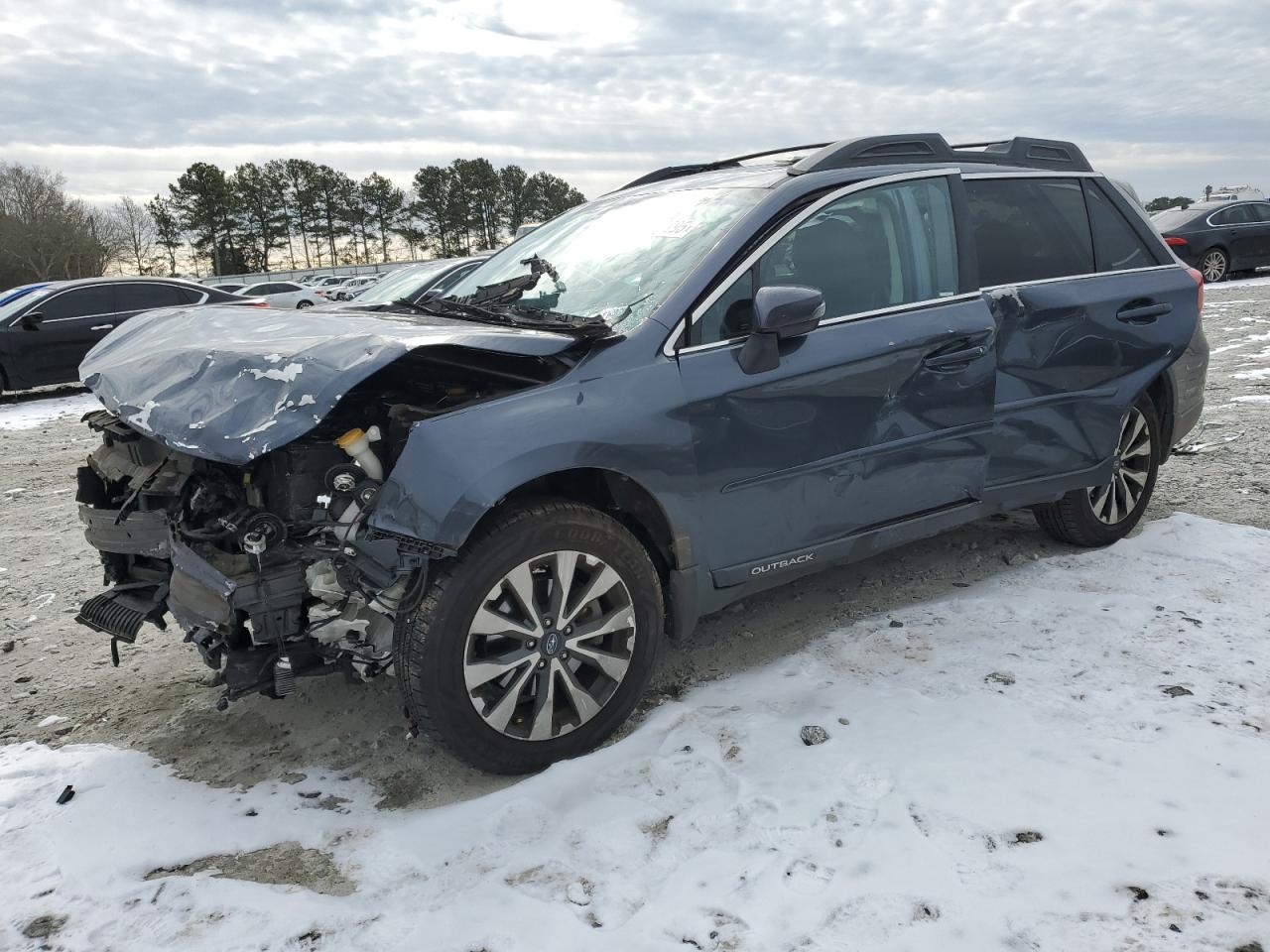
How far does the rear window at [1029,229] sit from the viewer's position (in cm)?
396

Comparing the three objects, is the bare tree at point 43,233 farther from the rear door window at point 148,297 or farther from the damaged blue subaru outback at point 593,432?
the damaged blue subaru outback at point 593,432

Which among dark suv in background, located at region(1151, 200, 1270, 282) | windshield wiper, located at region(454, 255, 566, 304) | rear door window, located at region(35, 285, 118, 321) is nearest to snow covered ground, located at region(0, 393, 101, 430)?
rear door window, located at region(35, 285, 118, 321)

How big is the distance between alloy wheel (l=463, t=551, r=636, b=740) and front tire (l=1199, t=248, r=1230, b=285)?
62.6 ft

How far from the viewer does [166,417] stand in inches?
111

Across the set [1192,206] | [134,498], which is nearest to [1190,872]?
[134,498]

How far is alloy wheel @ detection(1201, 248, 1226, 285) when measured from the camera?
18.1 meters

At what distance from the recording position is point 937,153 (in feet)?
13.0

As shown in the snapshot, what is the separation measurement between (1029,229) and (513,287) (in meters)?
2.28

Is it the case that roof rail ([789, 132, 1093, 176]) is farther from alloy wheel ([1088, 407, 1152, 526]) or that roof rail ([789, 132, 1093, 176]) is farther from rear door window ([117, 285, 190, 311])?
rear door window ([117, 285, 190, 311])

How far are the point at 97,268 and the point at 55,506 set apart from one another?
68.8m

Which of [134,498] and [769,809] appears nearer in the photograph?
[769,809]

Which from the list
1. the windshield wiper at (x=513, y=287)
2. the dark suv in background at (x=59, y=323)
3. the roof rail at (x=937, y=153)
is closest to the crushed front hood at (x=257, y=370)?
the windshield wiper at (x=513, y=287)

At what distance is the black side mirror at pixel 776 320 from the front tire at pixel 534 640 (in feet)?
2.41

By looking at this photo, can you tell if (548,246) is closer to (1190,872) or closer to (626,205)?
(626,205)
